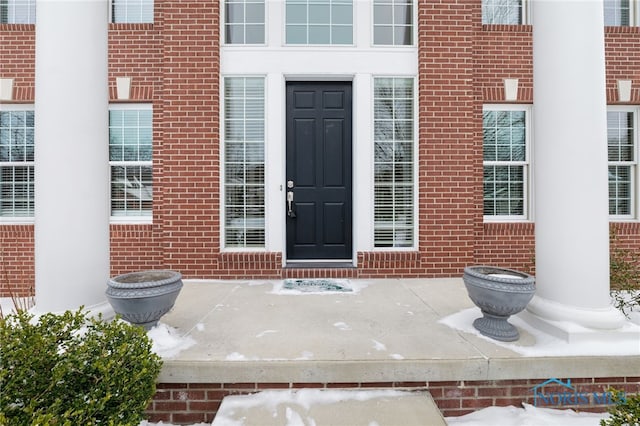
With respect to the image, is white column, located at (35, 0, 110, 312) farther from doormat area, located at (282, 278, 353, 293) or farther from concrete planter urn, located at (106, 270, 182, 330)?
doormat area, located at (282, 278, 353, 293)

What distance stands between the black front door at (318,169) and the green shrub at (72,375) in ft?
10.2

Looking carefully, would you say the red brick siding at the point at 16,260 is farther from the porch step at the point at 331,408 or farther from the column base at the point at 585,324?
the column base at the point at 585,324

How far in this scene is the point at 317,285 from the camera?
4.47 meters

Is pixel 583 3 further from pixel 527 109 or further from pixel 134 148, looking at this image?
pixel 134 148

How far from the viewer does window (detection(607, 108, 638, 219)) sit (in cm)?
538

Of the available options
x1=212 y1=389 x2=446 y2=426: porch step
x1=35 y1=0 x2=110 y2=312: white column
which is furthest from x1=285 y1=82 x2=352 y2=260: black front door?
x1=212 y1=389 x2=446 y2=426: porch step

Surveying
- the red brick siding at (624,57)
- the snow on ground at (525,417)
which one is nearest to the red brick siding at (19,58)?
the snow on ground at (525,417)

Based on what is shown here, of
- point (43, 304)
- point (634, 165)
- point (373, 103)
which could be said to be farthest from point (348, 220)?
point (634, 165)

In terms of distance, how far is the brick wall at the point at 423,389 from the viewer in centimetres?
236

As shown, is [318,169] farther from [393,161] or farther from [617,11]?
[617,11]

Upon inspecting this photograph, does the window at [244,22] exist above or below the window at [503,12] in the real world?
below

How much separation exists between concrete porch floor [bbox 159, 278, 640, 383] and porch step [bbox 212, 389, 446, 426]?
0.09m

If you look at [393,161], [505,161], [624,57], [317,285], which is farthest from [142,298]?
[624,57]

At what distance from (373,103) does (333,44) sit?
109 cm
